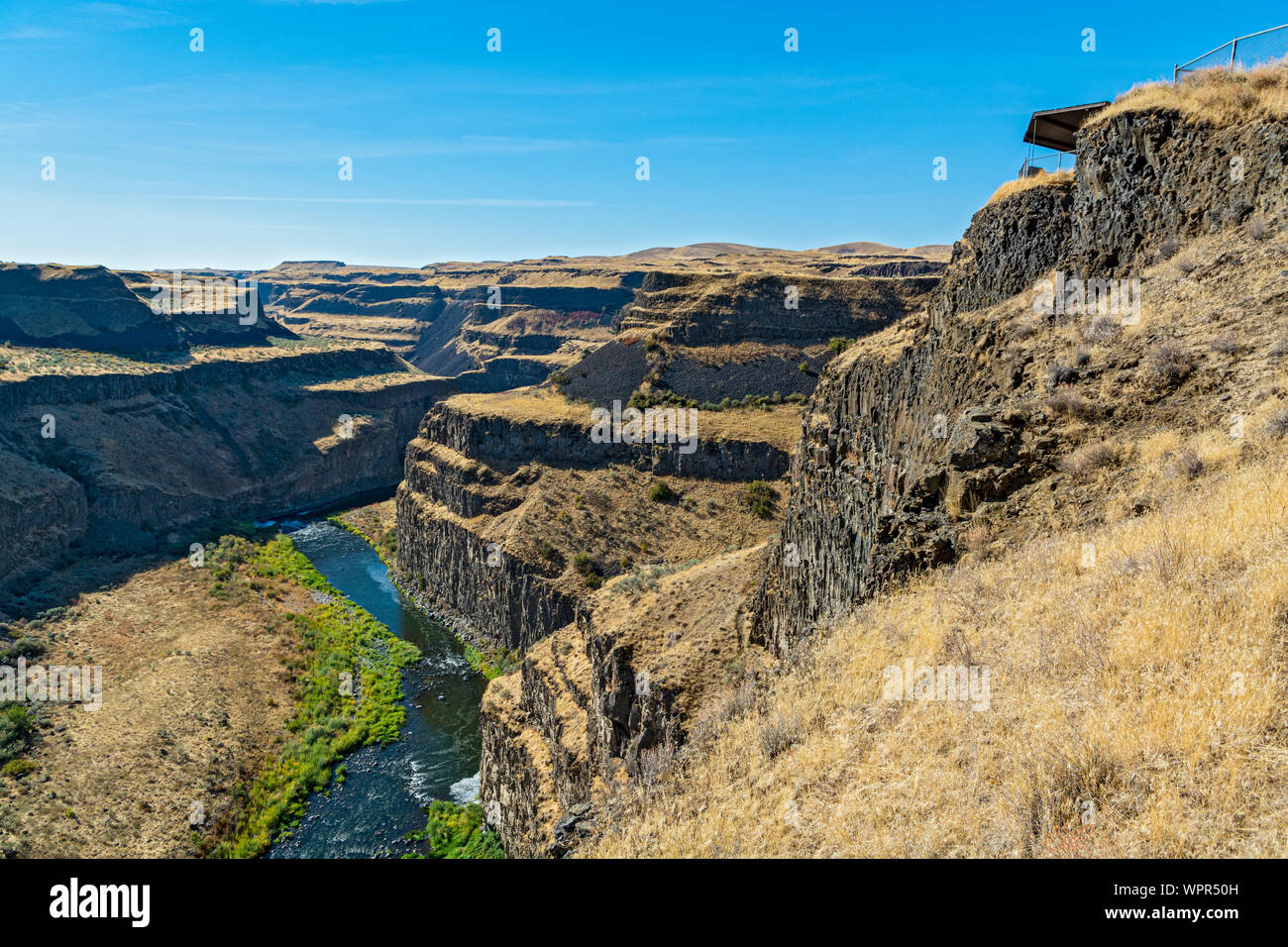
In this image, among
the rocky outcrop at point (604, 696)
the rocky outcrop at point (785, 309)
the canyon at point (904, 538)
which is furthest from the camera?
the rocky outcrop at point (785, 309)

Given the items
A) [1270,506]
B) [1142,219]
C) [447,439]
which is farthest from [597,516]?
[1270,506]

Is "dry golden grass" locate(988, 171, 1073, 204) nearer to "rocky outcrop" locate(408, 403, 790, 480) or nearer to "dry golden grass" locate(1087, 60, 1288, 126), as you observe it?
"dry golden grass" locate(1087, 60, 1288, 126)

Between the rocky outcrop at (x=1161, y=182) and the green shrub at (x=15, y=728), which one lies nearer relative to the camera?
the rocky outcrop at (x=1161, y=182)

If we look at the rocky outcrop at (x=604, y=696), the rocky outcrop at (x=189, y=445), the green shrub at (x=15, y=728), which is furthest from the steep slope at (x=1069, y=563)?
the rocky outcrop at (x=189, y=445)

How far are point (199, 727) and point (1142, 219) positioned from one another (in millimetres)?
46453

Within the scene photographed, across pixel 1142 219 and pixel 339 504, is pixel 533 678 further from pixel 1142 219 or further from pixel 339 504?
pixel 339 504

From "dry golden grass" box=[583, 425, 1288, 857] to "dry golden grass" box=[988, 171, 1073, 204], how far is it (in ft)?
34.2

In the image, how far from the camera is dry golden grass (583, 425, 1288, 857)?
6027 mm

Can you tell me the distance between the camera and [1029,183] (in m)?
19.9

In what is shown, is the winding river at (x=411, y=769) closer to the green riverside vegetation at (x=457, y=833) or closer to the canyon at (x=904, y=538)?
the green riverside vegetation at (x=457, y=833)

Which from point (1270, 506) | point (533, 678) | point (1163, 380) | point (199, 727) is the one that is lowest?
point (199, 727)

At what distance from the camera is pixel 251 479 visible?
93875 millimetres

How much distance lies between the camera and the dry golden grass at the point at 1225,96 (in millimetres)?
14476

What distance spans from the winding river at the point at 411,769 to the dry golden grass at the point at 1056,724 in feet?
94.4
